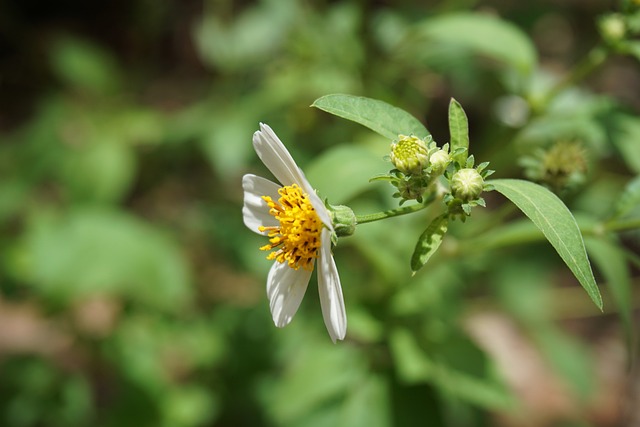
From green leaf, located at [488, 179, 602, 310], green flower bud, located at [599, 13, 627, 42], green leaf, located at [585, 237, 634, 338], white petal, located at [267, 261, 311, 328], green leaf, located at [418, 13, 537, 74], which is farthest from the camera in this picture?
green leaf, located at [418, 13, 537, 74]

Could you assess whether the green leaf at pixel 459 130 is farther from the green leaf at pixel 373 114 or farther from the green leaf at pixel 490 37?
the green leaf at pixel 490 37

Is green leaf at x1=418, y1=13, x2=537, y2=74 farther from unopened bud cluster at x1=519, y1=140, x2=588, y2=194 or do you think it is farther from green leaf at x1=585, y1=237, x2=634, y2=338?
green leaf at x1=585, y1=237, x2=634, y2=338

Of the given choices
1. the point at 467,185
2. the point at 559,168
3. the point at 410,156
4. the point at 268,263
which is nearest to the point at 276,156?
the point at 410,156

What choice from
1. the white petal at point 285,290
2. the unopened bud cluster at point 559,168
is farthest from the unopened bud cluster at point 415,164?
the unopened bud cluster at point 559,168

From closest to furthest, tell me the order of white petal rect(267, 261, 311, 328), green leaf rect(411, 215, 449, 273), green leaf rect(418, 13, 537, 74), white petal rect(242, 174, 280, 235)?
green leaf rect(411, 215, 449, 273)
white petal rect(267, 261, 311, 328)
white petal rect(242, 174, 280, 235)
green leaf rect(418, 13, 537, 74)

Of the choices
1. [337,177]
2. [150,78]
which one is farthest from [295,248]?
[150,78]

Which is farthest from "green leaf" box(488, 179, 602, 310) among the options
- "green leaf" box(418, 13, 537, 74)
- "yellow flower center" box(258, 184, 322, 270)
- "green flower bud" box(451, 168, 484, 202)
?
"green leaf" box(418, 13, 537, 74)

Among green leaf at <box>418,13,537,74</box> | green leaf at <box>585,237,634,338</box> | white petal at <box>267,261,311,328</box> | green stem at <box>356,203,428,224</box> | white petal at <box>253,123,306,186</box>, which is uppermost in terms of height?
green leaf at <box>418,13,537,74</box>
